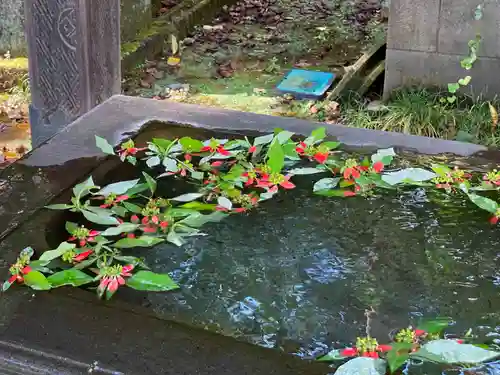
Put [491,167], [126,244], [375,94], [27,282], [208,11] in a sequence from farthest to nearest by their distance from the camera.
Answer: [208,11], [375,94], [491,167], [126,244], [27,282]

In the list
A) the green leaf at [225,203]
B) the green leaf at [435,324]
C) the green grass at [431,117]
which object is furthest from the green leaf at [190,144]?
the green grass at [431,117]

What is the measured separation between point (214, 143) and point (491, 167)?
851mm

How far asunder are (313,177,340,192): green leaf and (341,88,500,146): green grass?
2048 millimetres

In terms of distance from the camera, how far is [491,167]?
224 centimetres

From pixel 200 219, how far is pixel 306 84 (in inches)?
137

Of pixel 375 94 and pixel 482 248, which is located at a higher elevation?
pixel 482 248

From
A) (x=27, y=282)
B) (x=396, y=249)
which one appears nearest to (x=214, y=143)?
(x=396, y=249)

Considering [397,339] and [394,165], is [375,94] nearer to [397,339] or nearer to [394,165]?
[394,165]

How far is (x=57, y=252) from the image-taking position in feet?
5.48

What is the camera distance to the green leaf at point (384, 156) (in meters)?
2.21

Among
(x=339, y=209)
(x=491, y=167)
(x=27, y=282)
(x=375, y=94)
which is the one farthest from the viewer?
(x=375, y=94)

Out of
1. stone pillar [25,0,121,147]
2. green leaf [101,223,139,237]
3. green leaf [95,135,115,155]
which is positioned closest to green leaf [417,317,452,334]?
green leaf [101,223,139,237]

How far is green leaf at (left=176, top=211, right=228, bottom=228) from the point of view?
1.89m

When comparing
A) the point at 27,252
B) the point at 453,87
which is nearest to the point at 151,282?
the point at 27,252
